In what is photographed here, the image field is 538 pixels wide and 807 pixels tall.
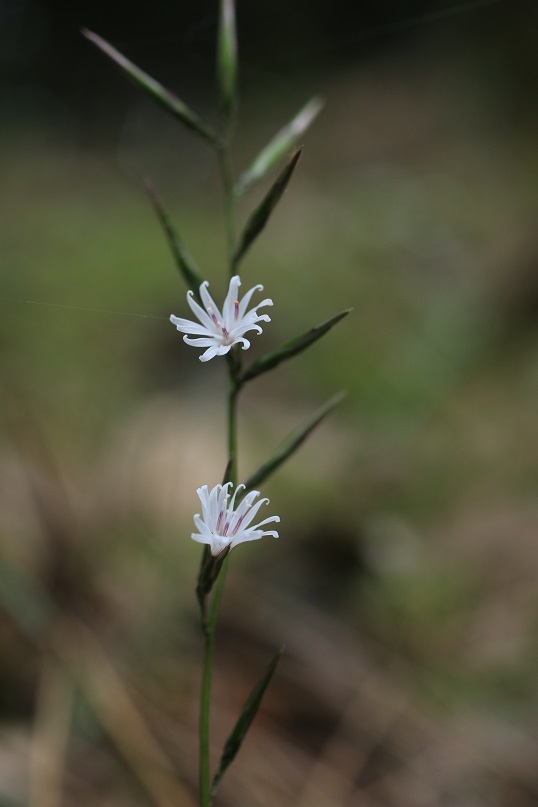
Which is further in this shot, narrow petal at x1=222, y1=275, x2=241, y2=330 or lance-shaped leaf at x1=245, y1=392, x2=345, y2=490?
lance-shaped leaf at x1=245, y1=392, x2=345, y2=490

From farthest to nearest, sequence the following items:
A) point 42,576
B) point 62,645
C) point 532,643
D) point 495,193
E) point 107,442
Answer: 1. point 495,193
2. point 107,442
3. point 532,643
4. point 42,576
5. point 62,645

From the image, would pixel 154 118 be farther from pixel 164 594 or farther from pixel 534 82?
pixel 164 594

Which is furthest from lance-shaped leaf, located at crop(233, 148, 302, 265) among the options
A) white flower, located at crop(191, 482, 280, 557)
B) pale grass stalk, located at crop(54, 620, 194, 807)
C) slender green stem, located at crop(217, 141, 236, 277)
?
pale grass stalk, located at crop(54, 620, 194, 807)

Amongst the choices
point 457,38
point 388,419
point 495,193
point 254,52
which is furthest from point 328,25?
point 388,419

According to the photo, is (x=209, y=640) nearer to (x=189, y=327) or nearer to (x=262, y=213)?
(x=189, y=327)

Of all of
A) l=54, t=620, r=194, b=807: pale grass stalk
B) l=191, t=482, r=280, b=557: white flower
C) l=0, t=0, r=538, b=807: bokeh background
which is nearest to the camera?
l=191, t=482, r=280, b=557: white flower

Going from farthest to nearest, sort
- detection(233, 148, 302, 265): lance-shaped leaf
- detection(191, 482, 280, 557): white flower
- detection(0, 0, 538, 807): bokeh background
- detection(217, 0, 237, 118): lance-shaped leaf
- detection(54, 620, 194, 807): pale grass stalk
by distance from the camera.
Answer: detection(0, 0, 538, 807): bokeh background < detection(54, 620, 194, 807): pale grass stalk < detection(217, 0, 237, 118): lance-shaped leaf < detection(233, 148, 302, 265): lance-shaped leaf < detection(191, 482, 280, 557): white flower

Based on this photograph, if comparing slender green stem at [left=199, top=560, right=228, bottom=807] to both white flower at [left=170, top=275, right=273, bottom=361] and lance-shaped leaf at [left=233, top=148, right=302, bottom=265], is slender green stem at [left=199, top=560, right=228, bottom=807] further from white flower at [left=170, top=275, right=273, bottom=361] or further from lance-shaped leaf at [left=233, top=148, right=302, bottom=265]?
lance-shaped leaf at [left=233, top=148, right=302, bottom=265]
